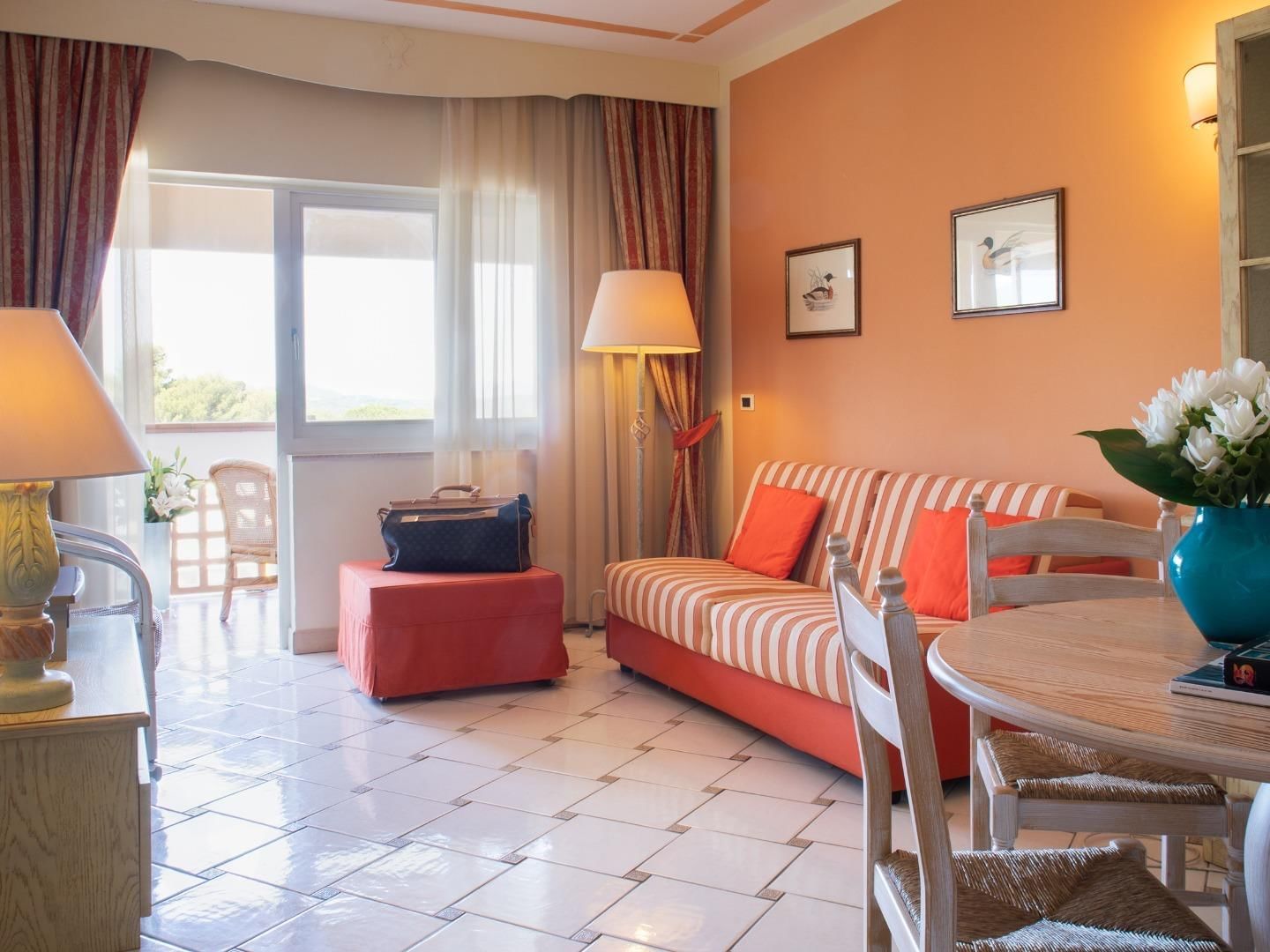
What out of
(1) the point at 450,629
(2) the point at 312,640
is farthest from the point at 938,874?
(2) the point at 312,640

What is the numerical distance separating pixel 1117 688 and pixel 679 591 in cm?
269

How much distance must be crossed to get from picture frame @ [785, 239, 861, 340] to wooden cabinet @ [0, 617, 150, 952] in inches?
127

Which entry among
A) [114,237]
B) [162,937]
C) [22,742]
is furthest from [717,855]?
[114,237]

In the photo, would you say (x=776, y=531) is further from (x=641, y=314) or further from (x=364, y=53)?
(x=364, y=53)

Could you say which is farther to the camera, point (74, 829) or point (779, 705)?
point (779, 705)

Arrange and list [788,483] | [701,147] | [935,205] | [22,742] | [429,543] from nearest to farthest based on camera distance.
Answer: [22,742] → [935,205] → [429,543] → [788,483] → [701,147]

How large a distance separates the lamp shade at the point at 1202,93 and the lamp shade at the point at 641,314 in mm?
2275

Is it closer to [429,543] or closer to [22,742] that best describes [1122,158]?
[429,543]

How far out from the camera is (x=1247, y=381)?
4.94 ft

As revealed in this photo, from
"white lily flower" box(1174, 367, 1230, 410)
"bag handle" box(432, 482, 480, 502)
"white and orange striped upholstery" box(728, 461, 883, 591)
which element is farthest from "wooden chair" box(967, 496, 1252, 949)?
"bag handle" box(432, 482, 480, 502)

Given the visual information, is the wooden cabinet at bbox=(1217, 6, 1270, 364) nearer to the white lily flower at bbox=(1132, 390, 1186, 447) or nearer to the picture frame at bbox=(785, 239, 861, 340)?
the white lily flower at bbox=(1132, 390, 1186, 447)

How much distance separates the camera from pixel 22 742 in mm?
2072

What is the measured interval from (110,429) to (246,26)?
9.86 ft

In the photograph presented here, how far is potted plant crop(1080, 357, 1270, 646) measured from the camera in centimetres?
149
